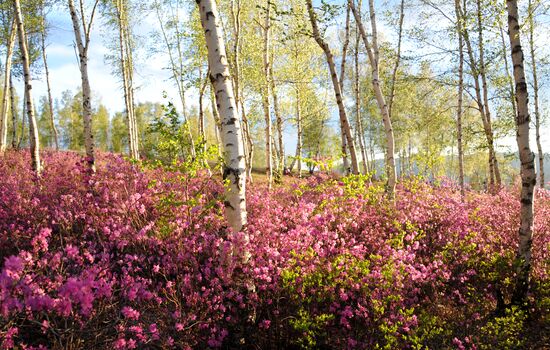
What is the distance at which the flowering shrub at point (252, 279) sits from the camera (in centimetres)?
350

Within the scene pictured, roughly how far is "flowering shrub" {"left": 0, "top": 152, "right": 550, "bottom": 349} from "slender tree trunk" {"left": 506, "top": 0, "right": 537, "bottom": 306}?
359 mm

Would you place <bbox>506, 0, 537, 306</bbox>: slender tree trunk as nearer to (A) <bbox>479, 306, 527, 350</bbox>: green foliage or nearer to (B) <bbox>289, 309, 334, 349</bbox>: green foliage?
(A) <bbox>479, 306, 527, 350</bbox>: green foliage

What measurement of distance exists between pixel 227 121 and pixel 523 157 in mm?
4001

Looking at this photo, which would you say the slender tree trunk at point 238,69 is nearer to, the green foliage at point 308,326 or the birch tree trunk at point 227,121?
the birch tree trunk at point 227,121

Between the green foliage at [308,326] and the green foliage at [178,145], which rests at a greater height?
the green foliage at [178,145]

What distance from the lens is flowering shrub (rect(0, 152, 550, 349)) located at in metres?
3.50

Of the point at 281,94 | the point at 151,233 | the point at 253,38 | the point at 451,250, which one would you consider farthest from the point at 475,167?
the point at 151,233

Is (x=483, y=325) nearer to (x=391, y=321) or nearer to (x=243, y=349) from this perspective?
(x=391, y=321)

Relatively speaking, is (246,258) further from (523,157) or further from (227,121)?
(523,157)

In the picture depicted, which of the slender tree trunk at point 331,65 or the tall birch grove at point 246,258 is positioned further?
the slender tree trunk at point 331,65

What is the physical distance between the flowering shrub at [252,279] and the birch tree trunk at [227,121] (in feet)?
1.30

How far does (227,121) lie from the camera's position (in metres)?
4.46

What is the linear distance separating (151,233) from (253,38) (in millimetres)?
15232

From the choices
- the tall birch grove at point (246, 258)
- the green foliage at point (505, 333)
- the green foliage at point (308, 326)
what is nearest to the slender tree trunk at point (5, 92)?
the tall birch grove at point (246, 258)
